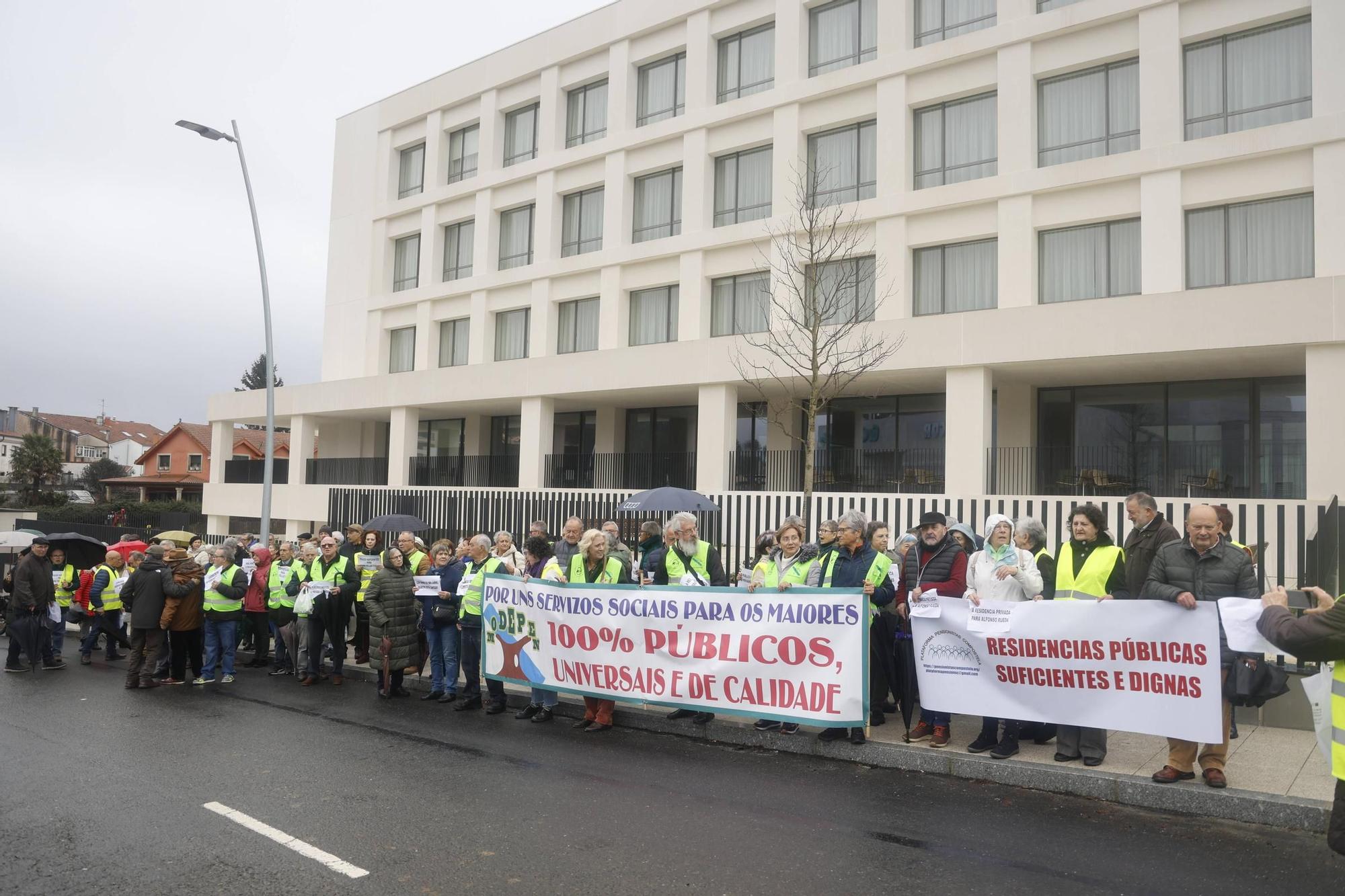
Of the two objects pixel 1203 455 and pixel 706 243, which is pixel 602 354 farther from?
pixel 1203 455

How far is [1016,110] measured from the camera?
1981 centimetres

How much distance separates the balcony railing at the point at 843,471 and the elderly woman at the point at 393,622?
12.6m

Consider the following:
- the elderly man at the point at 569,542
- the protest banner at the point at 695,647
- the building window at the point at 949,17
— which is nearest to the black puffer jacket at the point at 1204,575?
the protest banner at the point at 695,647

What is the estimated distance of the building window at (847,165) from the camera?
22.1 meters

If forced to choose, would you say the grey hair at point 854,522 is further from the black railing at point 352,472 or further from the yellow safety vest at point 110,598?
the black railing at point 352,472

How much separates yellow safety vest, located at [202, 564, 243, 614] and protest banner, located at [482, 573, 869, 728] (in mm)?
3974

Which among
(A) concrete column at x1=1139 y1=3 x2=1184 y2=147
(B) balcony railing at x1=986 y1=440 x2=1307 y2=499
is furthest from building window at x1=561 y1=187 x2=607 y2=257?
(A) concrete column at x1=1139 y1=3 x2=1184 y2=147

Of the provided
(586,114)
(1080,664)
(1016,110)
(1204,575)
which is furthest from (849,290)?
(1204,575)

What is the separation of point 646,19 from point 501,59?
5.64 metres

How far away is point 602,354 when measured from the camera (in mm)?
25016

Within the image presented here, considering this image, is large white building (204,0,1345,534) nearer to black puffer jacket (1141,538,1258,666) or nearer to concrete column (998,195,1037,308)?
concrete column (998,195,1037,308)

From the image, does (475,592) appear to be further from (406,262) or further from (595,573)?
(406,262)

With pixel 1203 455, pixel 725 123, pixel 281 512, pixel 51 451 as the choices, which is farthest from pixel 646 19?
pixel 51 451

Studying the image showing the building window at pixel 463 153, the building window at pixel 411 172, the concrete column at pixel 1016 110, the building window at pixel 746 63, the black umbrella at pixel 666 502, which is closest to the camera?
the black umbrella at pixel 666 502
